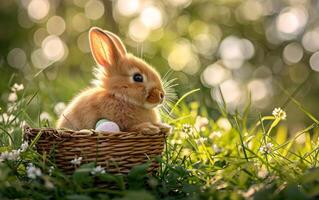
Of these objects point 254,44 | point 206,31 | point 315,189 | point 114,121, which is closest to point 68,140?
point 114,121

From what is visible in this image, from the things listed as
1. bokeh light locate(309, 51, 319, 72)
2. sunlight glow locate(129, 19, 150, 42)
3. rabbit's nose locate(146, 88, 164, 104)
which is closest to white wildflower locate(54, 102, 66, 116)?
rabbit's nose locate(146, 88, 164, 104)

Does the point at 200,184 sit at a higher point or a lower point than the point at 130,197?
higher

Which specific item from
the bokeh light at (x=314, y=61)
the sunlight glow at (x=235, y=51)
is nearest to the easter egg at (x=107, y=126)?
the sunlight glow at (x=235, y=51)

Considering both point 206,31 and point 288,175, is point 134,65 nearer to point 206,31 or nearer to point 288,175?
point 288,175

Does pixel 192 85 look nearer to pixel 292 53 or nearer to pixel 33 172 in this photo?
pixel 33 172

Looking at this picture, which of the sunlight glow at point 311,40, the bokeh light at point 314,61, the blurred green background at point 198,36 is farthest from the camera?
the sunlight glow at point 311,40

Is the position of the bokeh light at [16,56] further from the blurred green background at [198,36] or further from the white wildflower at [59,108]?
the white wildflower at [59,108]
